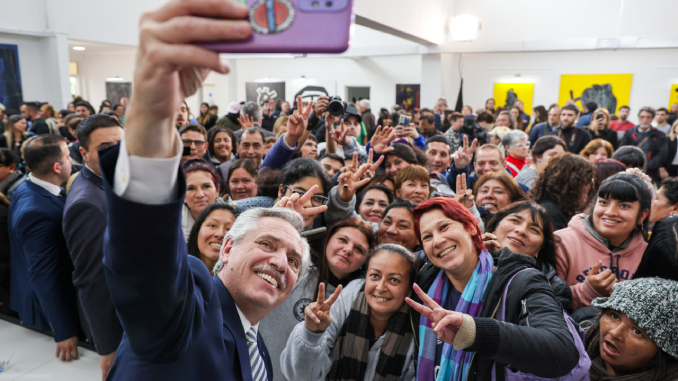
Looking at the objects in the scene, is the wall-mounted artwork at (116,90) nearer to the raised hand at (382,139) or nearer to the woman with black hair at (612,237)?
the raised hand at (382,139)

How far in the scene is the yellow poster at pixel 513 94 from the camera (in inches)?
471

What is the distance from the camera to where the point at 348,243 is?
2012 millimetres

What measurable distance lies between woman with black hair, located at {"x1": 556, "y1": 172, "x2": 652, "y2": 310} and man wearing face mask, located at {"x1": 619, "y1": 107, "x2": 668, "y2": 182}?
15.6 feet

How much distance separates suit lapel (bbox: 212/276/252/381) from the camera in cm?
96

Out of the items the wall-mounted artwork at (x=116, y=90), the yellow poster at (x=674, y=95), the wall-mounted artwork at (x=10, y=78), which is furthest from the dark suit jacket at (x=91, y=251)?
the wall-mounted artwork at (x=116, y=90)

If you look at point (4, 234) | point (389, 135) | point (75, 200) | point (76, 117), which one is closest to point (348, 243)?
point (75, 200)

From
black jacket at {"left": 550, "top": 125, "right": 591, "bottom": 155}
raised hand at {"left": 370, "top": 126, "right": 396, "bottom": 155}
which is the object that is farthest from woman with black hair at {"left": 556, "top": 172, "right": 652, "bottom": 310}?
black jacket at {"left": 550, "top": 125, "right": 591, "bottom": 155}

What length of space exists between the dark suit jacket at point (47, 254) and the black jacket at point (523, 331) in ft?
7.24

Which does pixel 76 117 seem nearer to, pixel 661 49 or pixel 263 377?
pixel 263 377

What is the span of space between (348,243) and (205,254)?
0.74 meters

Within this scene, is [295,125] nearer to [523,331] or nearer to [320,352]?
[320,352]

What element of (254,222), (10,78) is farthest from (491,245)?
(10,78)

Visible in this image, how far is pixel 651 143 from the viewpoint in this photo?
616cm

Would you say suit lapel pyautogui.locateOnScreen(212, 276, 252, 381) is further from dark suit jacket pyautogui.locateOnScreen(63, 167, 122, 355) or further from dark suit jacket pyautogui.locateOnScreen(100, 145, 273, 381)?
dark suit jacket pyautogui.locateOnScreen(63, 167, 122, 355)
